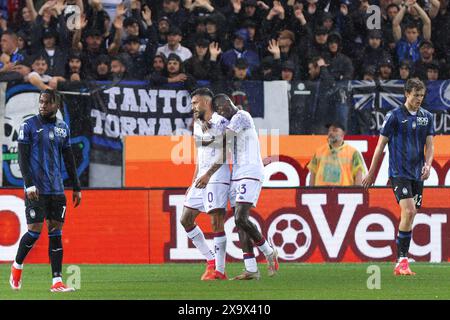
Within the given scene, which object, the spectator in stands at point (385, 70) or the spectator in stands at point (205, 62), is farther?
the spectator in stands at point (385, 70)

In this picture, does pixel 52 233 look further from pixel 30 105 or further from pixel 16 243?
pixel 30 105

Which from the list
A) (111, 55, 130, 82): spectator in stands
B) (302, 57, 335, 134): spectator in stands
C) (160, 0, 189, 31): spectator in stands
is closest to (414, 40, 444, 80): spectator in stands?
(302, 57, 335, 134): spectator in stands

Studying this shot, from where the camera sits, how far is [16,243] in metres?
16.6

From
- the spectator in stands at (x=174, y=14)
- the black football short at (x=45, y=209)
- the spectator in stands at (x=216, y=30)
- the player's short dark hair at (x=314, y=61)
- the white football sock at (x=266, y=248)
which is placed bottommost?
the white football sock at (x=266, y=248)

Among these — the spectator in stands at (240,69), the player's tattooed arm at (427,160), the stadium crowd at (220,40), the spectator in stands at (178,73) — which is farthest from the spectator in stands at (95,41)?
the player's tattooed arm at (427,160)

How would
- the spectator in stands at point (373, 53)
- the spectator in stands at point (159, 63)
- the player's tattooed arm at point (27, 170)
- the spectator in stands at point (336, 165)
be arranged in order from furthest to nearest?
the spectator in stands at point (373, 53)
the spectator in stands at point (159, 63)
the spectator in stands at point (336, 165)
the player's tattooed arm at point (27, 170)

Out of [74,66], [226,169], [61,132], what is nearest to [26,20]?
[74,66]

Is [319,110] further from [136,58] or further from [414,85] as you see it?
[414,85]

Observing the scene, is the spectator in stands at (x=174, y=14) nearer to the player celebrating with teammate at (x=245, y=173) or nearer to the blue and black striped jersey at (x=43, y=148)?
the player celebrating with teammate at (x=245, y=173)

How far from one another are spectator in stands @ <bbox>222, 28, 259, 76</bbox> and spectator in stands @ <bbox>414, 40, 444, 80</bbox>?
9.16 feet

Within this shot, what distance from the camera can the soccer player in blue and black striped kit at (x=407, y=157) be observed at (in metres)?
13.5

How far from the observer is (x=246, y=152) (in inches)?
532

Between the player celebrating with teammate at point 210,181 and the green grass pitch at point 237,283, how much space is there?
48cm

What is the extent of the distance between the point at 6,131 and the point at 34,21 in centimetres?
267
